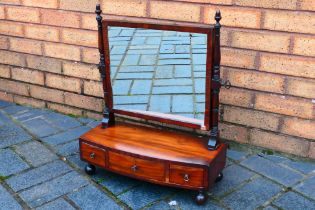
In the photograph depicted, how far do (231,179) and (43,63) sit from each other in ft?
6.85

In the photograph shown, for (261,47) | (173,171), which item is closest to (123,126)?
(173,171)

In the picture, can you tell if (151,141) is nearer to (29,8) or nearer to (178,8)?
(178,8)

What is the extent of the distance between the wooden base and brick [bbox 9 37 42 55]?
4.26 ft

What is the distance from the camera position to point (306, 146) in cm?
317

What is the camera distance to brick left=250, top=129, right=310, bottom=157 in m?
3.18

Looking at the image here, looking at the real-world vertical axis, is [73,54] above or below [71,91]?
above

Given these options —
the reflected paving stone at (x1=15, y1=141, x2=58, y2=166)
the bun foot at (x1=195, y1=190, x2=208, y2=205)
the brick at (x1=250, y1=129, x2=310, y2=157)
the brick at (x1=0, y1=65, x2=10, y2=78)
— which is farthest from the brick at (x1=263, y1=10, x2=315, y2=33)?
the brick at (x1=0, y1=65, x2=10, y2=78)

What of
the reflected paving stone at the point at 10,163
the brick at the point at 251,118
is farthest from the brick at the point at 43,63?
→ the brick at the point at 251,118

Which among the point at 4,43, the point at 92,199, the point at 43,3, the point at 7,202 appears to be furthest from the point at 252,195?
the point at 4,43

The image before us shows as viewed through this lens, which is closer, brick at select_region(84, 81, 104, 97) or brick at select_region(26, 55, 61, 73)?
brick at select_region(84, 81, 104, 97)

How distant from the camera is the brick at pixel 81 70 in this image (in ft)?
12.3

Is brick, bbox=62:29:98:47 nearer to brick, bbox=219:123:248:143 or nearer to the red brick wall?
the red brick wall

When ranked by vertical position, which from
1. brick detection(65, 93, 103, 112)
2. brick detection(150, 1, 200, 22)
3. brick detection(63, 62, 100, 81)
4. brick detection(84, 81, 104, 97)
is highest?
brick detection(150, 1, 200, 22)

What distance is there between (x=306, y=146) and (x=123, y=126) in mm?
1373
